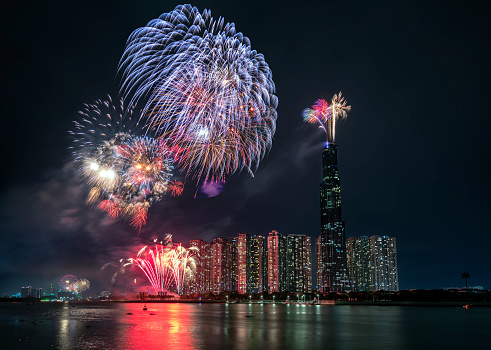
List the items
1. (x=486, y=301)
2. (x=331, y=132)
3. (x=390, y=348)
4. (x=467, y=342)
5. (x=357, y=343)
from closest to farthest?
(x=390, y=348), (x=357, y=343), (x=467, y=342), (x=331, y=132), (x=486, y=301)

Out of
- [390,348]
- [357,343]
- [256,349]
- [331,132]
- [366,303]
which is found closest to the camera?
[256,349]

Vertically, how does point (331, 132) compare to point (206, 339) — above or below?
above

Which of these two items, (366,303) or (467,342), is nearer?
(467,342)

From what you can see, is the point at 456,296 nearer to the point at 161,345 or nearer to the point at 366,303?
the point at 366,303

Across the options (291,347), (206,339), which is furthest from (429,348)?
(206,339)

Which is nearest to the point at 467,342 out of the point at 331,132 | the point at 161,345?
the point at 161,345

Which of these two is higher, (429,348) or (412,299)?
(429,348)

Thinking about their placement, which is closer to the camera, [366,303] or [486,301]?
[486,301]

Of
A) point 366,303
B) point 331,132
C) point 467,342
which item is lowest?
point 366,303

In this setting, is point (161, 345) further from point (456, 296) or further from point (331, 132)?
point (456, 296)
